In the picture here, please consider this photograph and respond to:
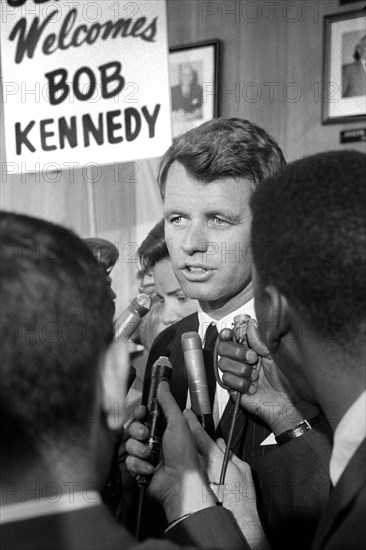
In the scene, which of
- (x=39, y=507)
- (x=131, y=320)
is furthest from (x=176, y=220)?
(x=39, y=507)

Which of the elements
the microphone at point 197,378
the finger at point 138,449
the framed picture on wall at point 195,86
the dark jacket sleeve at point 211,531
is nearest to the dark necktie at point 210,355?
the microphone at point 197,378

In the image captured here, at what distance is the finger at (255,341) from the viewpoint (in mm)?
1139

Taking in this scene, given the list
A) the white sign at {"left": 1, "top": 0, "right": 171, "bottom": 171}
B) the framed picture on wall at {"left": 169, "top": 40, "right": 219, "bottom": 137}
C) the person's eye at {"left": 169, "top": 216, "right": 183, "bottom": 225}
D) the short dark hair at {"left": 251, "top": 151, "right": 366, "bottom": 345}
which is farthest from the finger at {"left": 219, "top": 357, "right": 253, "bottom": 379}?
the framed picture on wall at {"left": 169, "top": 40, "right": 219, "bottom": 137}

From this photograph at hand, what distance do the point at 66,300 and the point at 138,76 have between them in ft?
4.32

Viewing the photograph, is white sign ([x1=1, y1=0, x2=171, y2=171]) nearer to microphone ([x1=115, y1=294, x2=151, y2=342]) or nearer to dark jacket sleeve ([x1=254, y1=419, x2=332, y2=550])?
microphone ([x1=115, y1=294, x2=151, y2=342])

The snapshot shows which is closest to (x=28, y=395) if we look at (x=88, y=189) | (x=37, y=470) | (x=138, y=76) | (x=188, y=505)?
(x=37, y=470)

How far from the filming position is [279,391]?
3.79 feet

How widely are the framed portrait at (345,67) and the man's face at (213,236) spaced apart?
1.23 meters

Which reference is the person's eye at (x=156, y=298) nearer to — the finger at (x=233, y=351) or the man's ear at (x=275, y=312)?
the finger at (x=233, y=351)

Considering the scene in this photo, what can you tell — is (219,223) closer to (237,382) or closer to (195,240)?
(195,240)

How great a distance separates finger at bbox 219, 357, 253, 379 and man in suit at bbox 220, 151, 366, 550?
0.17 meters

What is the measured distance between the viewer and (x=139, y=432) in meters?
1.11

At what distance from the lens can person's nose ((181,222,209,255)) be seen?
1302 millimetres

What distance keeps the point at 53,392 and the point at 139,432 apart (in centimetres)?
50
